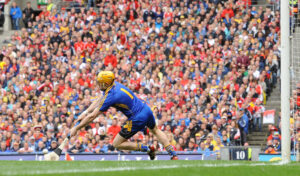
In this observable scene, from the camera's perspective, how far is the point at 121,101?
517 inches

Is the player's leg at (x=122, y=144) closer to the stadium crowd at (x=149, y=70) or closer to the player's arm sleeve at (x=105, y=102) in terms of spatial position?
the player's arm sleeve at (x=105, y=102)

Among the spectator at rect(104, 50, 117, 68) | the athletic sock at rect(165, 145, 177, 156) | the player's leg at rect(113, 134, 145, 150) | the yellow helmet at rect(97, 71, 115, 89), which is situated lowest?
the athletic sock at rect(165, 145, 177, 156)

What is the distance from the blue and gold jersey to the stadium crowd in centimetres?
674

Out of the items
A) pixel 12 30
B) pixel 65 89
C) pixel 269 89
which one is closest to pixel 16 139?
pixel 65 89

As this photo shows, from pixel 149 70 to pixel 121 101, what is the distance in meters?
11.5

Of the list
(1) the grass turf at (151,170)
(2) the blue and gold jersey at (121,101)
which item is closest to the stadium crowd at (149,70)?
(2) the blue and gold jersey at (121,101)

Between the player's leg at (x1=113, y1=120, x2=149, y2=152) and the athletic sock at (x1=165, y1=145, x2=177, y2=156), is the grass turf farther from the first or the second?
the athletic sock at (x1=165, y1=145, x2=177, y2=156)

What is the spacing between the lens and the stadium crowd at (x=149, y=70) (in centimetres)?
2142

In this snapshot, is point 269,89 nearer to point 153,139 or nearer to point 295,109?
point 153,139

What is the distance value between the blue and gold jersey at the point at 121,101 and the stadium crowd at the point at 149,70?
674 cm

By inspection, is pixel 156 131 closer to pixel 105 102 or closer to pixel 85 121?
pixel 105 102

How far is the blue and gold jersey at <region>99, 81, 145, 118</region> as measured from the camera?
12.9 metres

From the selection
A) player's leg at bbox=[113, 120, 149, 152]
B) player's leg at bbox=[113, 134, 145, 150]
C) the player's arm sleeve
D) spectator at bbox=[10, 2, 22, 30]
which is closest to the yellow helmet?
the player's arm sleeve

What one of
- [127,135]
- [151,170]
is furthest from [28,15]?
[151,170]
